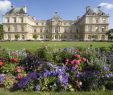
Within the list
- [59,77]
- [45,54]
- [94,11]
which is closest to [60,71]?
[59,77]

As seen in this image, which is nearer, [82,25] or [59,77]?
[59,77]

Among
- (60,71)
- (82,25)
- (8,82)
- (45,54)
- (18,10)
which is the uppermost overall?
(18,10)

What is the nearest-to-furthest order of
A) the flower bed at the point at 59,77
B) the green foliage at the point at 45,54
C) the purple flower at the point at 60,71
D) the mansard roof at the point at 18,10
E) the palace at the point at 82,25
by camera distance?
the flower bed at the point at 59,77
the purple flower at the point at 60,71
the green foliage at the point at 45,54
the palace at the point at 82,25
the mansard roof at the point at 18,10

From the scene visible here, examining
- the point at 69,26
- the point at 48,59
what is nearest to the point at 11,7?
the point at 69,26

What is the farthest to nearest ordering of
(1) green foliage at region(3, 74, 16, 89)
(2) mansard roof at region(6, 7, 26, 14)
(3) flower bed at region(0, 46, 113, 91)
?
(2) mansard roof at region(6, 7, 26, 14), (1) green foliage at region(3, 74, 16, 89), (3) flower bed at region(0, 46, 113, 91)

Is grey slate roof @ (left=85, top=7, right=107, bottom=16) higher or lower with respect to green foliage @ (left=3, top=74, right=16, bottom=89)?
higher

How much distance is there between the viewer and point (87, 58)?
25.5 feet

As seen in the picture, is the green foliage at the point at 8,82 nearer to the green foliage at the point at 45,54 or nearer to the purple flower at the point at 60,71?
the purple flower at the point at 60,71

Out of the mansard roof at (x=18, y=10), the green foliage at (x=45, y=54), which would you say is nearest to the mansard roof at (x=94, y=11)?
the mansard roof at (x=18, y=10)

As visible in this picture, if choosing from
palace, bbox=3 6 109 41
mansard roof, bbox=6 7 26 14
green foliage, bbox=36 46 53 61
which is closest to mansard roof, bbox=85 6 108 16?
palace, bbox=3 6 109 41

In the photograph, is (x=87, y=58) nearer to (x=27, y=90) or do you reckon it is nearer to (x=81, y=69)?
(x=81, y=69)

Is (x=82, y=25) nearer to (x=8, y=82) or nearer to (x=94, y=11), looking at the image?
(x=94, y=11)

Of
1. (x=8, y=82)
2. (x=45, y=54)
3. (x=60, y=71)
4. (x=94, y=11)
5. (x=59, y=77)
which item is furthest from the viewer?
(x=94, y=11)

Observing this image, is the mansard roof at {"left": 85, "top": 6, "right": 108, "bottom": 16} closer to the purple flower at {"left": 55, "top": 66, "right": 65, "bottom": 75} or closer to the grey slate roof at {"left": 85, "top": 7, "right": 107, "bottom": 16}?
the grey slate roof at {"left": 85, "top": 7, "right": 107, "bottom": 16}
